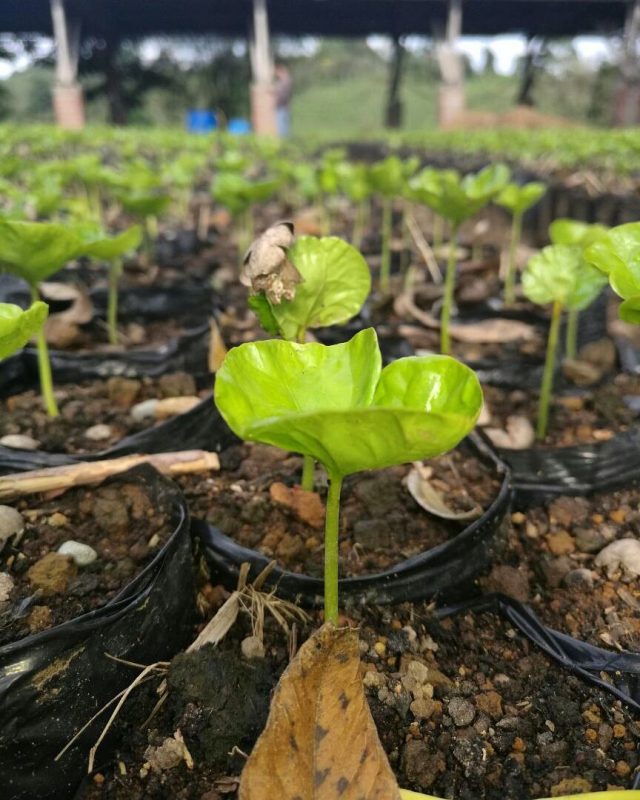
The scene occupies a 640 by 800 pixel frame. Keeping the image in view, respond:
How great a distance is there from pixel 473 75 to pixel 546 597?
126 ft

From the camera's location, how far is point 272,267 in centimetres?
Result: 138

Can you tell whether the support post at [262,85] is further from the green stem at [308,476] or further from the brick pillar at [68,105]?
the green stem at [308,476]

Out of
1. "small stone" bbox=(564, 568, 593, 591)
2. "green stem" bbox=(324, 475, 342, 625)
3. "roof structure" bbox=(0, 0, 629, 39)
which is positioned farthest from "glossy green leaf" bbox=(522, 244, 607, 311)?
"roof structure" bbox=(0, 0, 629, 39)

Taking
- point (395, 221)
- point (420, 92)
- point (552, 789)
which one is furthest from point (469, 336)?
point (420, 92)

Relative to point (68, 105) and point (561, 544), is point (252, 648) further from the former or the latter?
point (68, 105)

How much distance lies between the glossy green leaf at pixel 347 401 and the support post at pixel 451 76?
18.9m

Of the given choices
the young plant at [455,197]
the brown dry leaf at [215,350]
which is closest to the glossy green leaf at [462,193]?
the young plant at [455,197]

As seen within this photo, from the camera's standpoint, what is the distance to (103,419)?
2.18 metres

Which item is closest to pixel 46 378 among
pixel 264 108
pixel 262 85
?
pixel 264 108

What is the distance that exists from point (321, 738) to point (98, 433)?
1337mm

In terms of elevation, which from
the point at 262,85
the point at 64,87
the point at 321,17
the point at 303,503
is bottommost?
the point at 303,503

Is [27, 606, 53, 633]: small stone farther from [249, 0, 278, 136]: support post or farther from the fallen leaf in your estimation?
[249, 0, 278, 136]: support post

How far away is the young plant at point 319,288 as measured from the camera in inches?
59.3

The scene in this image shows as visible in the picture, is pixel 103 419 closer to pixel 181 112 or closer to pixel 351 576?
pixel 351 576
